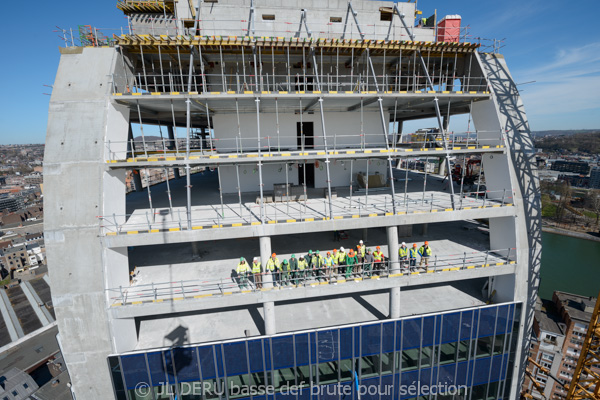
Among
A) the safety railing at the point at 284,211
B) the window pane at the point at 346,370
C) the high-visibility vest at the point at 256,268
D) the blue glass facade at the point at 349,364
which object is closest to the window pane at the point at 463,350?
the blue glass facade at the point at 349,364

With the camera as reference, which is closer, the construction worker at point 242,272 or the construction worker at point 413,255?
the construction worker at point 242,272

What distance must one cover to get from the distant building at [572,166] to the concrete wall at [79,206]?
147m

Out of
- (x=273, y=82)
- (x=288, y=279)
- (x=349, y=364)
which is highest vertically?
(x=273, y=82)

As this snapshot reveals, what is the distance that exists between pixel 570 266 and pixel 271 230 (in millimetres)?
64209

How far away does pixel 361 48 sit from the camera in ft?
39.4

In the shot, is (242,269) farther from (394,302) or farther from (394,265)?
(394,302)

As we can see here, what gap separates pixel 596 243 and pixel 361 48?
78.1 meters

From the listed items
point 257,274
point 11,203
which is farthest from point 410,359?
point 11,203

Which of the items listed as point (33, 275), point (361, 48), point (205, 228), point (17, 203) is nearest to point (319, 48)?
point (361, 48)

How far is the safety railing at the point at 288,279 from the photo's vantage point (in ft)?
34.0

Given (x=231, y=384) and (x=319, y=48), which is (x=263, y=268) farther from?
(x=319, y=48)

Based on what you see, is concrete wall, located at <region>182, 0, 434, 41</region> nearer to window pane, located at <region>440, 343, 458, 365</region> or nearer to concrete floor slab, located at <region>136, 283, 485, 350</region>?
concrete floor slab, located at <region>136, 283, 485, 350</region>

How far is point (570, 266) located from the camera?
4772 cm

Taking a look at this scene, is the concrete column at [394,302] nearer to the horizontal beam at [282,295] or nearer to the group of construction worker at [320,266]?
the horizontal beam at [282,295]
